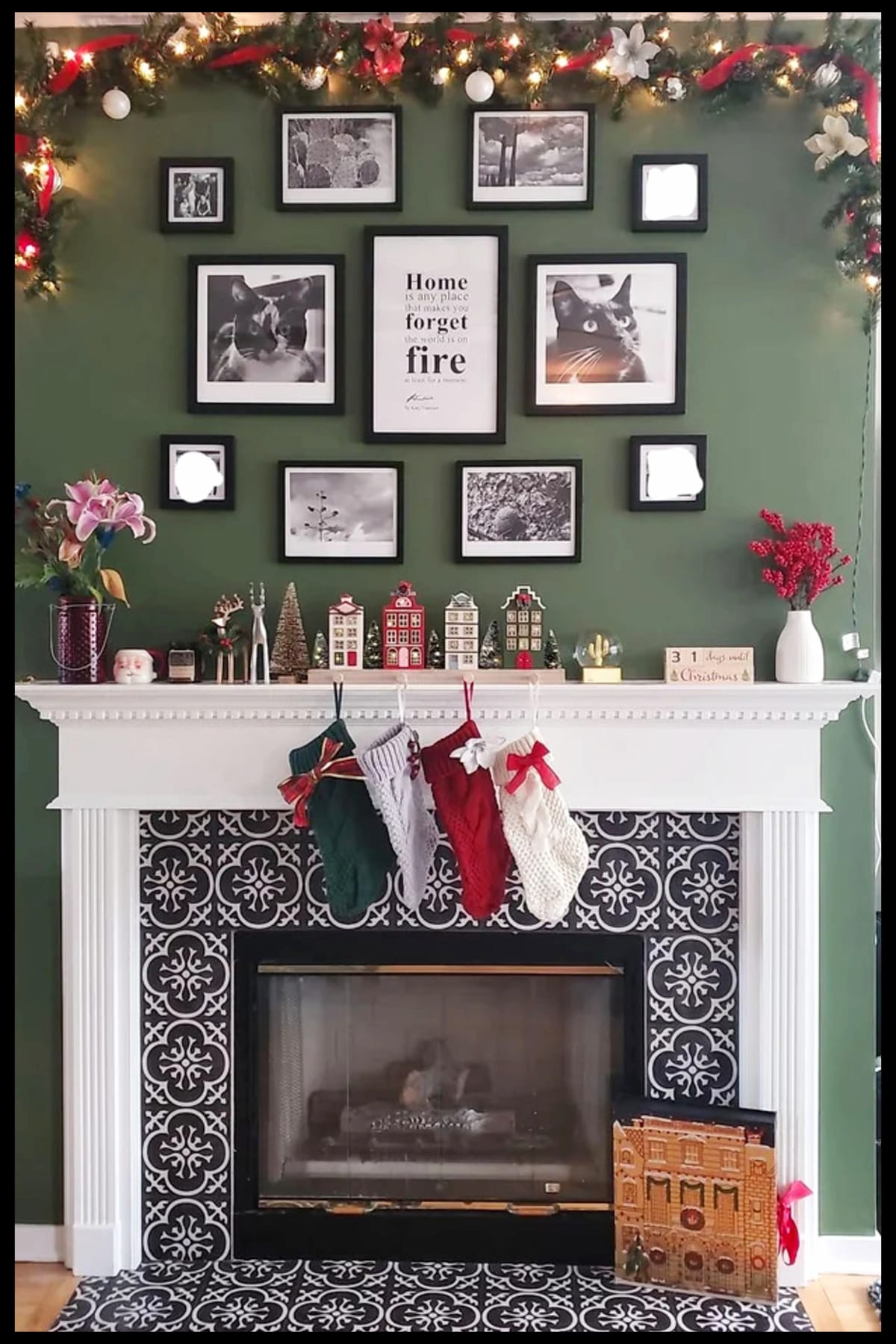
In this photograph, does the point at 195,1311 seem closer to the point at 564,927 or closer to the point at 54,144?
the point at 564,927

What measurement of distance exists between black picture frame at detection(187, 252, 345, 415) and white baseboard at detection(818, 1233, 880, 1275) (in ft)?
7.54

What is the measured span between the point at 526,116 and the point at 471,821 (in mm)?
1644

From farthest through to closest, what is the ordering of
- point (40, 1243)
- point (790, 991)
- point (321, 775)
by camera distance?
point (40, 1243) → point (790, 991) → point (321, 775)

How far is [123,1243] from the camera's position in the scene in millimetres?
2477

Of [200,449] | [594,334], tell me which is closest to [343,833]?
[200,449]

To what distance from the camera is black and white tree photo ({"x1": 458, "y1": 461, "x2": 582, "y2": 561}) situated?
2482mm

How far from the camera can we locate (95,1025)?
2.45 metres

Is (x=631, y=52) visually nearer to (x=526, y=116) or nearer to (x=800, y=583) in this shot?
(x=526, y=116)

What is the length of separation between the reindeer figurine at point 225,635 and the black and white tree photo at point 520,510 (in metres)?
0.58

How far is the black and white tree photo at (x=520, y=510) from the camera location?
97.7 inches

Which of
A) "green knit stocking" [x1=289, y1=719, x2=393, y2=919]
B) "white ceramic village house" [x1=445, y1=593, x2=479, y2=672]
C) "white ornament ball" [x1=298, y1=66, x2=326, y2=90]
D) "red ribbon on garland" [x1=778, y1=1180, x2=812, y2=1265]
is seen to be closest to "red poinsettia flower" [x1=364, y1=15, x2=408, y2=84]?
"white ornament ball" [x1=298, y1=66, x2=326, y2=90]

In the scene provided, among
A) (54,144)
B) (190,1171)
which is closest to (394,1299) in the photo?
(190,1171)

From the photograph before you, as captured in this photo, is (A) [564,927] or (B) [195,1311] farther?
(A) [564,927]
